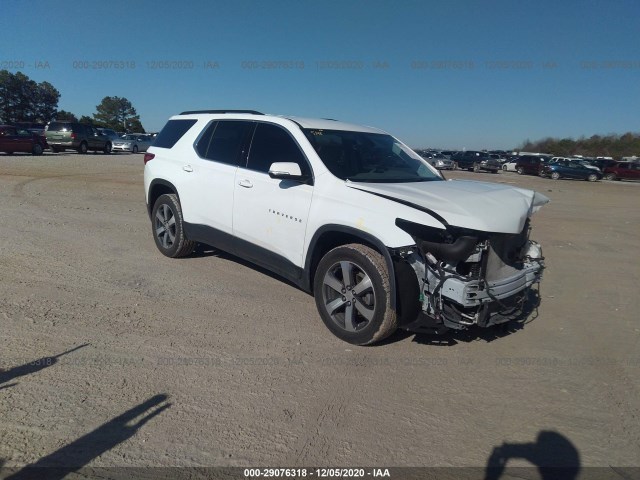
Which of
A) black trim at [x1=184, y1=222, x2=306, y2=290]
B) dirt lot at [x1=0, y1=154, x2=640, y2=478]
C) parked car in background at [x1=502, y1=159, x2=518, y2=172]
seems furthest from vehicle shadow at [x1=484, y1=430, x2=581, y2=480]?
parked car in background at [x1=502, y1=159, x2=518, y2=172]

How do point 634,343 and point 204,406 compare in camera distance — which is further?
point 634,343

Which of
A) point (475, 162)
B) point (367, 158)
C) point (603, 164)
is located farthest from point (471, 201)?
point (603, 164)

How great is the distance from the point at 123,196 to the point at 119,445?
1030cm

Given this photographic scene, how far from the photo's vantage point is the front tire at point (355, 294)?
379 centimetres

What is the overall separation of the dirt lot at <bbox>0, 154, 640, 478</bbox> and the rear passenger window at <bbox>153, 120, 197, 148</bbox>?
162 centimetres

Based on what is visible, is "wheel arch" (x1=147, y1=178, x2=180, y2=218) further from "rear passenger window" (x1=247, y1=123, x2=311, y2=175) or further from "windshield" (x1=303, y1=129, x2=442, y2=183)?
"windshield" (x1=303, y1=129, x2=442, y2=183)

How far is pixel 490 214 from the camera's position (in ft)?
12.1

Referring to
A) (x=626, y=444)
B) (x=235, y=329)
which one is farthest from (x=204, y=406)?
(x=626, y=444)

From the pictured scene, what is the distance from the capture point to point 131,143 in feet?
123

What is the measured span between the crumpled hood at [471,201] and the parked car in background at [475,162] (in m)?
38.4

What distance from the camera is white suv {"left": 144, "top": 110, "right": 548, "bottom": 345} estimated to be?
143 inches

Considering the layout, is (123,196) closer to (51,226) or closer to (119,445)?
(51,226)

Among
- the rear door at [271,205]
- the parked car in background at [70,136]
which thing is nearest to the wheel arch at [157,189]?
the rear door at [271,205]

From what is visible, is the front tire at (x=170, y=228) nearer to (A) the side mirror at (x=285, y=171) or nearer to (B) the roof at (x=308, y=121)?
(B) the roof at (x=308, y=121)
